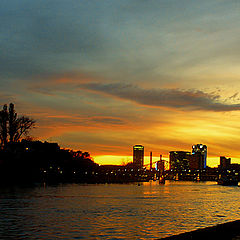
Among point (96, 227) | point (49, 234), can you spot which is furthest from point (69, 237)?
point (96, 227)

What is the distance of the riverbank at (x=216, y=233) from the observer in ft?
67.1

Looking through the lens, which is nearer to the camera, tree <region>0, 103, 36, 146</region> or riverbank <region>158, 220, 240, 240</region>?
riverbank <region>158, 220, 240, 240</region>

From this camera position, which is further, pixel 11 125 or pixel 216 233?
pixel 11 125

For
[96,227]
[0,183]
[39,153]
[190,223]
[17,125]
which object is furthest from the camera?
[39,153]

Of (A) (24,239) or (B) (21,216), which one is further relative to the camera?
(B) (21,216)

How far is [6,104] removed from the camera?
14625 centimetres

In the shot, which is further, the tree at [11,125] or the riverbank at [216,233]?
the tree at [11,125]

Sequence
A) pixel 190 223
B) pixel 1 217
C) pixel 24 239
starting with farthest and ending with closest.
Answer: pixel 1 217 → pixel 190 223 → pixel 24 239

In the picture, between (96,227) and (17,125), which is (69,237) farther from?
(17,125)

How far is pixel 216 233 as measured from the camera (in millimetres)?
22609

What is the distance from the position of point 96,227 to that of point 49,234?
22.8ft

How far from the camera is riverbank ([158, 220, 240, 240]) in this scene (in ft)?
67.1

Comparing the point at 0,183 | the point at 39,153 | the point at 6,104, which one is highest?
the point at 6,104

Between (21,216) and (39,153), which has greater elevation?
(39,153)
